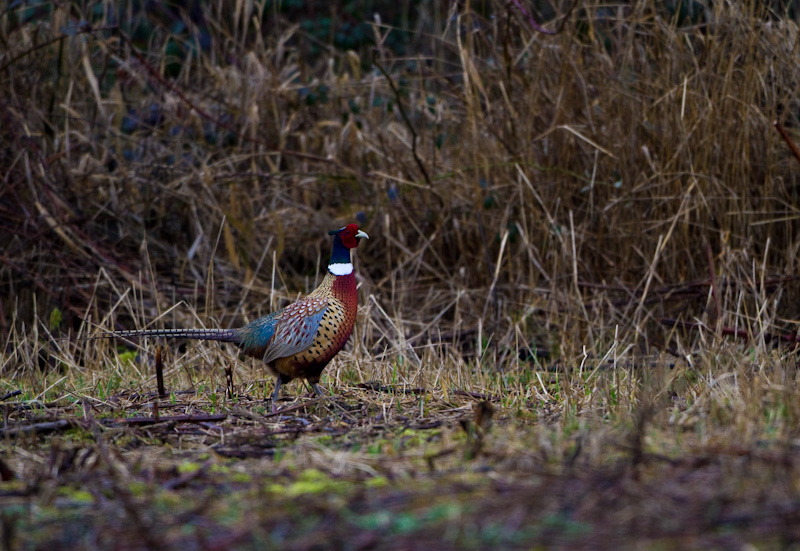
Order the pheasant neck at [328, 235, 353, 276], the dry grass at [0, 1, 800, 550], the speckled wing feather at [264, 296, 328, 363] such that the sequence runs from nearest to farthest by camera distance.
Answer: the dry grass at [0, 1, 800, 550], the speckled wing feather at [264, 296, 328, 363], the pheasant neck at [328, 235, 353, 276]

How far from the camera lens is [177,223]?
699 centimetres

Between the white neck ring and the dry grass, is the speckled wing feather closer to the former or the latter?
the white neck ring

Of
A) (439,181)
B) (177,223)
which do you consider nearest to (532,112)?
(439,181)

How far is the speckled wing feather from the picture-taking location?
392 cm

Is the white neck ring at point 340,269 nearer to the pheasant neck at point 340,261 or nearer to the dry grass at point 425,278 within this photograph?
the pheasant neck at point 340,261

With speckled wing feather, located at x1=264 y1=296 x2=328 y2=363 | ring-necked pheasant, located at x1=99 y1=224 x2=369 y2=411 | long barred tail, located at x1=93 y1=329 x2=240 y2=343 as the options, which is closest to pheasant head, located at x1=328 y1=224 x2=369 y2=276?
ring-necked pheasant, located at x1=99 y1=224 x2=369 y2=411

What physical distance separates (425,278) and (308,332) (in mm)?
2500

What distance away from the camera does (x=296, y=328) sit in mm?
3975

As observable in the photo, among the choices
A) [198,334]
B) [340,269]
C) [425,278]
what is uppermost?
[340,269]

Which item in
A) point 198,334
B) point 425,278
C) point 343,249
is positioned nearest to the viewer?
point 198,334

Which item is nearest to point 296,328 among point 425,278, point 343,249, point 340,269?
point 340,269

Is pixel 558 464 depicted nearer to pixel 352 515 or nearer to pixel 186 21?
pixel 352 515

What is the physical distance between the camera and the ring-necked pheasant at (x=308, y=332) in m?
3.93

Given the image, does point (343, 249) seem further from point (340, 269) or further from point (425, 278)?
point (425, 278)
